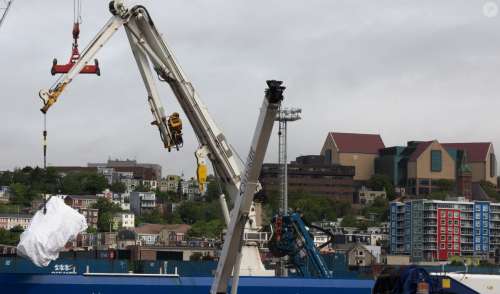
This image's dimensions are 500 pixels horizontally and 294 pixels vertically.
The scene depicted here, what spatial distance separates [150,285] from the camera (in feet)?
188

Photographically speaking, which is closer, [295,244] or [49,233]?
[49,233]

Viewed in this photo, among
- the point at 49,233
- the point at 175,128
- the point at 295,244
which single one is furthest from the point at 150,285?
the point at 295,244

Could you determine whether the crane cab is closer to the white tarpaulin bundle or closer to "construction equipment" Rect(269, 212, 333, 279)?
the white tarpaulin bundle

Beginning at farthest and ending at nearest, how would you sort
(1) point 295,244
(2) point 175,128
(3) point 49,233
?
(1) point 295,244, (2) point 175,128, (3) point 49,233

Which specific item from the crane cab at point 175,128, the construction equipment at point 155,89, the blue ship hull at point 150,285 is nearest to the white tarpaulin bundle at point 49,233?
the blue ship hull at point 150,285

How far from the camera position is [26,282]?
56.4 meters

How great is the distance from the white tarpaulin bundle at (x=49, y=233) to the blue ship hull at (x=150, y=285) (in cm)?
104

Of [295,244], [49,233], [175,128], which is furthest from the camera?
[295,244]

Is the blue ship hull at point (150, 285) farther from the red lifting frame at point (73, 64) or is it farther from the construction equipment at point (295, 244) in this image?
the construction equipment at point (295, 244)

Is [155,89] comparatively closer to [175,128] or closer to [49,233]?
[175,128]

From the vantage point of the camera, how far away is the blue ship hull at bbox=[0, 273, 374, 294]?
56531 mm

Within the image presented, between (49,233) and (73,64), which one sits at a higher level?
(73,64)

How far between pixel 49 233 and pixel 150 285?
5351 mm

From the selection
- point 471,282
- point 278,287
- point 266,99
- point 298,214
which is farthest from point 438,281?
point 298,214
